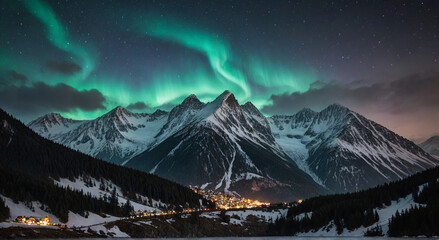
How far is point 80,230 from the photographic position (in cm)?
18100

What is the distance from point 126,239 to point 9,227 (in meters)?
47.3

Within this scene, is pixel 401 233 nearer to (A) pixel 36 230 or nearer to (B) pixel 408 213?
(B) pixel 408 213

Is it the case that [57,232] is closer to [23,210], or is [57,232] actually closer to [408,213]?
[23,210]

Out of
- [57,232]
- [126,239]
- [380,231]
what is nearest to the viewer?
[57,232]

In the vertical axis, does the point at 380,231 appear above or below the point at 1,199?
below

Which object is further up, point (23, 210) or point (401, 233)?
point (23, 210)

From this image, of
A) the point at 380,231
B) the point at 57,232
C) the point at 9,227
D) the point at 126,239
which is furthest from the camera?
the point at 380,231

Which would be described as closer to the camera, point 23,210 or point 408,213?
point 408,213

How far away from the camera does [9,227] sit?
516 ft

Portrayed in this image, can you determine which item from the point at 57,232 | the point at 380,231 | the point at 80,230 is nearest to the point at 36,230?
the point at 57,232

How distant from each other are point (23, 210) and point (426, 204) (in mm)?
194981

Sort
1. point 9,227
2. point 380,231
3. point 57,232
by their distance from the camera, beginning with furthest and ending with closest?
point 380,231 < point 57,232 < point 9,227

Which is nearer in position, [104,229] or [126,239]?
[126,239]

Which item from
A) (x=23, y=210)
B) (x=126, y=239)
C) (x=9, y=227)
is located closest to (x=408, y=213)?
(x=126, y=239)
